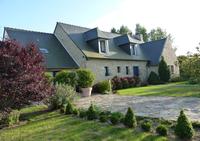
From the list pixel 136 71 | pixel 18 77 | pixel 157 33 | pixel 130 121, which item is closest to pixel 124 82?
pixel 136 71

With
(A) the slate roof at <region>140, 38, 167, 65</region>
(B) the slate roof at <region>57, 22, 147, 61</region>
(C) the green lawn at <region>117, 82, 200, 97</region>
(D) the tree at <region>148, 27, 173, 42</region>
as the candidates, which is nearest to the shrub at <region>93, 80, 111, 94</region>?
(C) the green lawn at <region>117, 82, 200, 97</region>

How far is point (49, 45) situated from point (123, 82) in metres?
8.38

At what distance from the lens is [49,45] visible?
77.4 ft

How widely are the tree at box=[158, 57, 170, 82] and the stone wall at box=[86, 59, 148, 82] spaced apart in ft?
6.30

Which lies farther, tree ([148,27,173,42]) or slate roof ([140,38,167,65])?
tree ([148,27,173,42])

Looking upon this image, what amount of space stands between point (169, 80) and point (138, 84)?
581 cm

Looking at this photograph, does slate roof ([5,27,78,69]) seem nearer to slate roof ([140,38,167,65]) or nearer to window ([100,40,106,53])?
window ([100,40,106,53])

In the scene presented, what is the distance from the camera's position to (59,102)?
11.9 m

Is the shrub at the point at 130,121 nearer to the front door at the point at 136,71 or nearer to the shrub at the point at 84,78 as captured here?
the shrub at the point at 84,78

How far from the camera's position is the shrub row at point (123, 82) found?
24453 mm

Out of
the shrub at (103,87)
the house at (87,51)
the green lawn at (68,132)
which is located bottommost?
the green lawn at (68,132)

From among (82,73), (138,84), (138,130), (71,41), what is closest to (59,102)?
(138,130)

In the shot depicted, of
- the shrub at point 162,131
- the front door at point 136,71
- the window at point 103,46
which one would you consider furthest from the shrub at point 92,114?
the front door at point 136,71

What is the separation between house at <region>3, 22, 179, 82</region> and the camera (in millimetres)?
22234
